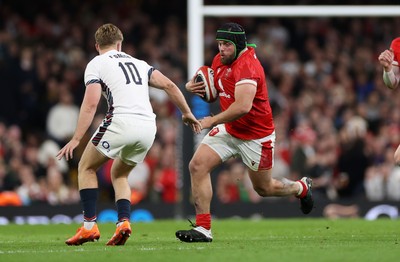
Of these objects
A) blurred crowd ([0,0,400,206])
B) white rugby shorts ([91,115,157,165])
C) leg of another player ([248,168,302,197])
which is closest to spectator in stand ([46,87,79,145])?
blurred crowd ([0,0,400,206])

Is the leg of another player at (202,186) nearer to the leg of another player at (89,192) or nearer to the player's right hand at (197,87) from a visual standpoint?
the player's right hand at (197,87)

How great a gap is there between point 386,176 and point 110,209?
4351 mm

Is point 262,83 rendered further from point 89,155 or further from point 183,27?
point 183,27

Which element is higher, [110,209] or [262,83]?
[262,83]

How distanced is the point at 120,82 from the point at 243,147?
1466 millimetres

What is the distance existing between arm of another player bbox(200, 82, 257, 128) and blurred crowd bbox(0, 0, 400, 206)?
20.7 feet

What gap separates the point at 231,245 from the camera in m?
9.46

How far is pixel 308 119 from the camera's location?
61.4 feet

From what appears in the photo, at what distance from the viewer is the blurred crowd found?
16875 millimetres

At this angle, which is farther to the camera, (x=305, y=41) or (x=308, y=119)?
(x=305, y=41)

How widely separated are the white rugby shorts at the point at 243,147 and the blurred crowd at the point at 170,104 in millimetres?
5822

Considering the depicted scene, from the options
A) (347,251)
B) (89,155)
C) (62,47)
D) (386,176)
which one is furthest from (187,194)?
(347,251)

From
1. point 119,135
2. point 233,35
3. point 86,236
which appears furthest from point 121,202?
point 233,35

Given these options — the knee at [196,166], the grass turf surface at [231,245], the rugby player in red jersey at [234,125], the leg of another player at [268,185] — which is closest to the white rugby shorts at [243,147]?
the rugby player in red jersey at [234,125]
